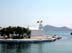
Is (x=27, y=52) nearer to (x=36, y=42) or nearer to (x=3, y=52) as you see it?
(x=3, y=52)

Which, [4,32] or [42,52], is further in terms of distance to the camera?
[4,32]

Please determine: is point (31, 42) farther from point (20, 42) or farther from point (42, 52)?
point (42, 52)

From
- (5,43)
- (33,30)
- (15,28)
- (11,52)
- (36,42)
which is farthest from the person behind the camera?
(33,30)

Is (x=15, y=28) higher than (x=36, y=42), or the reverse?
(x=15, y=28)

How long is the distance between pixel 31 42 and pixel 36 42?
1485mm

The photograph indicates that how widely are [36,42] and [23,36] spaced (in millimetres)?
7517

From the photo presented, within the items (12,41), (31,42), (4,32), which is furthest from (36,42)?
(4,32)

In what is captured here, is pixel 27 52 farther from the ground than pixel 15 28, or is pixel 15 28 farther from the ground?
pixel 15 28

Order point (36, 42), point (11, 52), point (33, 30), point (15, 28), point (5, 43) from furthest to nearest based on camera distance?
point (33, 30) < point (15, 28) < point (36, 42) < point (5, 43) < point (11, 52)

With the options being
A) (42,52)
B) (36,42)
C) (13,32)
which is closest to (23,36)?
(13,32)

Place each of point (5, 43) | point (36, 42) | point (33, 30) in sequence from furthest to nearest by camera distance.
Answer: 1. point (33, 30)
2. point (36, 42)
3. point (5, 43)

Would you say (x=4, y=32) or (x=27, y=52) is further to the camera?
(x=4, y=32)

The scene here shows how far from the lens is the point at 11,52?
29266 mm

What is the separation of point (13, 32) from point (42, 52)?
21013 millimetres
